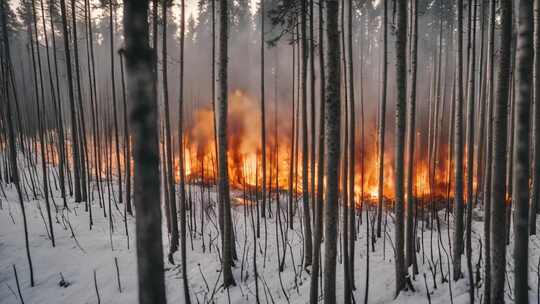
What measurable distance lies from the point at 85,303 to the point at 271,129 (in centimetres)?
2268

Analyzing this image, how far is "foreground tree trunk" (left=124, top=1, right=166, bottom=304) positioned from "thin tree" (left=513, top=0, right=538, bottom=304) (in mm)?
4547

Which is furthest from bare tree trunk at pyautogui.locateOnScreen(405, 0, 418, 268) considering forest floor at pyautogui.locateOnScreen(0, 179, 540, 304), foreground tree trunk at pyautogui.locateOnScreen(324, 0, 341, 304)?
foreground tree trunk at pyautogui.locateOnScreen(324, 0, 341, 304)

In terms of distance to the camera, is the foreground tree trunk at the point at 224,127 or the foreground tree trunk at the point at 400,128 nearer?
the foreground tree trunk at the point at 400,128

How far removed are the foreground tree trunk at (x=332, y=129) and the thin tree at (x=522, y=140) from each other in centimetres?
242

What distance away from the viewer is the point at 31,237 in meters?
10.6

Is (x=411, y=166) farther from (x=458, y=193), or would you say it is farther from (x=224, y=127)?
(x=224, y=127)

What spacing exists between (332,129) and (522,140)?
2578mm

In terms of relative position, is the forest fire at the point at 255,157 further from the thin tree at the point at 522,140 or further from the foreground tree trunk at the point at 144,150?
the foreground tree trunk at the point at 144,150

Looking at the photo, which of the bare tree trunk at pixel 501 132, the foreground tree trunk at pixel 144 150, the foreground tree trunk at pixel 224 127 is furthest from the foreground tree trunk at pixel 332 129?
the foreground tree trunk at pixel 144 150

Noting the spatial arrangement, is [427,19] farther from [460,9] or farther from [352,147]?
[352,147]

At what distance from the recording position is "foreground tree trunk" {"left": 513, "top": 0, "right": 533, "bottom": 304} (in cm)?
382

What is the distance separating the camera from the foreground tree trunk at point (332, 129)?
487cm

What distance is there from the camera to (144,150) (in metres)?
1.94

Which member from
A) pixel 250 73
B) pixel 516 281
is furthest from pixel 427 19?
pixel 516 281
